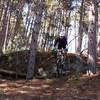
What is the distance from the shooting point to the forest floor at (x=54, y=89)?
960 centimetres

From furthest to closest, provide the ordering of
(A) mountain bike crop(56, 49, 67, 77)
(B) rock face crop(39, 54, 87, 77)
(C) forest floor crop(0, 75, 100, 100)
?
(B) rock face crop(39, 54, 87, 77) → (A) mountain bike crop(56, 49, 67, 77) → (C) forest floor crop(0, 75, 100, 100)

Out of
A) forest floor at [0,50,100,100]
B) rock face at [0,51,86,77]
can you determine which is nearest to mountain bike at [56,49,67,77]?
rock face at [0,51,86,77]

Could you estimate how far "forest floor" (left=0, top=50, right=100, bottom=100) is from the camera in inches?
378

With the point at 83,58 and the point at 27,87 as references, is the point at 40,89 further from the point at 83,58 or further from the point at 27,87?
the point at 83,58

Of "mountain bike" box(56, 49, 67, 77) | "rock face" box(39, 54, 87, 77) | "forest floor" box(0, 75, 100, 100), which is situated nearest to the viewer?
"forest floor" box(0, 75, 100, 100)

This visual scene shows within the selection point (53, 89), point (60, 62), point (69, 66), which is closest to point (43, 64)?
point (60, 62)

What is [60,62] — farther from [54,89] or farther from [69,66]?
[54,89]

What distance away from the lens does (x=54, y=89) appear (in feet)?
34.7

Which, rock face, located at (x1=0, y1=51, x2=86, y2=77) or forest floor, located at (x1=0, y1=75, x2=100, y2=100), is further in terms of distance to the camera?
rock face, located at (x1=0, y1=51, x2=86, y2=77)

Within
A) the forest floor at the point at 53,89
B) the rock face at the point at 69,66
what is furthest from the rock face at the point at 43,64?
the forest floor at the point at 53,89

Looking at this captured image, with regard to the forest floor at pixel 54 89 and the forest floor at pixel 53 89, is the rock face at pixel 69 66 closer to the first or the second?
the forest floor at pixel 54 89

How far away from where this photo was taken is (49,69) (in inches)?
537

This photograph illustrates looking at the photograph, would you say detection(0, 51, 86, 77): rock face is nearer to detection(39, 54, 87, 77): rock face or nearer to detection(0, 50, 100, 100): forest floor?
detection(39, 54, 87, 77): rock face

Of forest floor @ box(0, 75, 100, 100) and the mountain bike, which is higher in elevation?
the mountain bike
